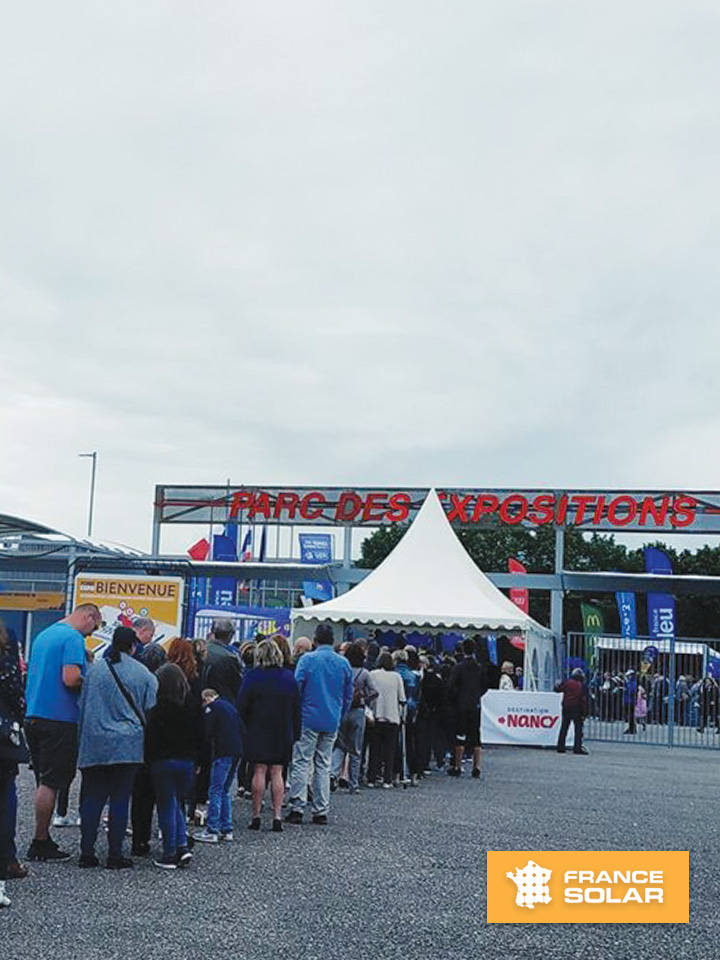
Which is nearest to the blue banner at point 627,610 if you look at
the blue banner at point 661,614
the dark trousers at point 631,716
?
the blue banner at point 661,614

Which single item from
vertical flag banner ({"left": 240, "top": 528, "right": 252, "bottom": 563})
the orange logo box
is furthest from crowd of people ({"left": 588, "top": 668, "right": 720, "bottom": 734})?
vertical flag banner ({"left": 240, "top": 528, "right": 252, "bottom": 563})

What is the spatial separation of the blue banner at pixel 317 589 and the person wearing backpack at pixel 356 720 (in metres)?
20.6

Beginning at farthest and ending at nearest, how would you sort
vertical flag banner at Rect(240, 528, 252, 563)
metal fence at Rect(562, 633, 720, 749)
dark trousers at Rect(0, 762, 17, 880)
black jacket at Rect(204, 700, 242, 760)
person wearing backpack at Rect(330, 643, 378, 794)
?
vertical flag banner at Rect(240, 528, 252, 563)
metal fence at Rect(562, 633, 720, 749)
person wearing backpack at Rect(330, 643, 378, 794)
black jacket at Rect(204, 700, 242, 760)
dark trousers at Rect(0, 762, 17, 880)

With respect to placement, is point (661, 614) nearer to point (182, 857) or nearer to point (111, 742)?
point (182, 857)

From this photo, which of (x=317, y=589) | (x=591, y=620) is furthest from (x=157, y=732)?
(x=317, y=589)

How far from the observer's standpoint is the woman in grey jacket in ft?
29.5

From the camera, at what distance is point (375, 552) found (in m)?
86.6

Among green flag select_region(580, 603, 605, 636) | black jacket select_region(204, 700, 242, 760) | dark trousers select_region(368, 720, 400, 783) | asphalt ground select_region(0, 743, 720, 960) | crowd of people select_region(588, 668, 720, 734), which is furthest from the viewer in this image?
green flag select_region(580, 603, 605, 636)

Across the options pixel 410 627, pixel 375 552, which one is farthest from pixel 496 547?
pixel 410 627

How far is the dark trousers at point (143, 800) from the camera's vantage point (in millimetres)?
9802

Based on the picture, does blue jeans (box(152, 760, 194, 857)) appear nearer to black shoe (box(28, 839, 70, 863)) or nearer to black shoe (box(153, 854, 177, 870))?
black shoe (box(153, 854, 177, 870))

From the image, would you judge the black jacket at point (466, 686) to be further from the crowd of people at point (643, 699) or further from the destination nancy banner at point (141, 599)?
the crowd of people at point (643, 699)

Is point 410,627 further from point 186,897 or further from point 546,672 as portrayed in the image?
point 186,897

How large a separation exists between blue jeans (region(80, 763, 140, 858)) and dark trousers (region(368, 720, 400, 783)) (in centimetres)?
660
